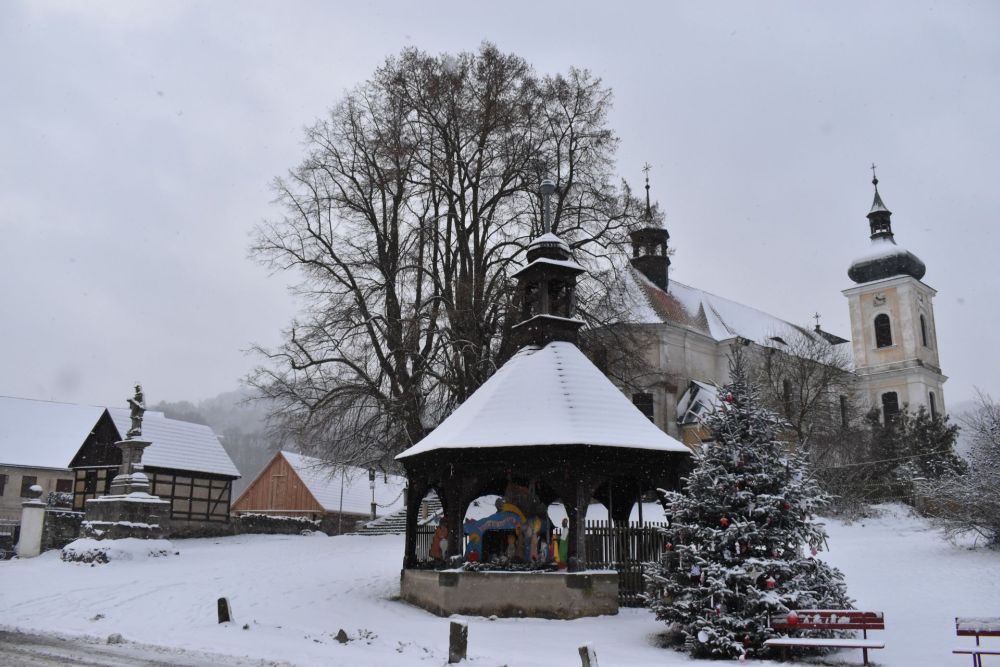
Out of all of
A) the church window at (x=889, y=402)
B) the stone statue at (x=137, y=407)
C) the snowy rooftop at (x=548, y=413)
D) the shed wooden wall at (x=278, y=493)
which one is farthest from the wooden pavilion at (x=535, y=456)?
the church window at (x=889, y=402)

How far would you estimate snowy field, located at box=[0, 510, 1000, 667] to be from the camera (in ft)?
36.6

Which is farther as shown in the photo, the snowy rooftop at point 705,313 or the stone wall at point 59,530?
the snowy rooftop at point 705,313

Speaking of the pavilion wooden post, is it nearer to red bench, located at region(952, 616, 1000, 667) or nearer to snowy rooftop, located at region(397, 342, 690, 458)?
snowy rooftop, located at region(397, 342, 690, 458)

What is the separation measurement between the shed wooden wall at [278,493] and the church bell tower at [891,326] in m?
34.9

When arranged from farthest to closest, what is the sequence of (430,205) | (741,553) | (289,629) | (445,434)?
1. (430,205)
2. (445,434)
3. (289,629)
4. (741,553)

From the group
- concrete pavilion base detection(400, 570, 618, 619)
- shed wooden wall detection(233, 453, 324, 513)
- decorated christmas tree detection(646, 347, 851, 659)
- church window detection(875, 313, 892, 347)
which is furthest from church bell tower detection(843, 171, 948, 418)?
decorated christmas tree detection(646, 347, 851, 659)

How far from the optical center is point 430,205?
27141 mm

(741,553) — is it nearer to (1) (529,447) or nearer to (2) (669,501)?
(2) (669,501)

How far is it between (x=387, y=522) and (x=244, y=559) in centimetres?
1070

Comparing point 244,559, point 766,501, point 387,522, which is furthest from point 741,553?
point 387,522

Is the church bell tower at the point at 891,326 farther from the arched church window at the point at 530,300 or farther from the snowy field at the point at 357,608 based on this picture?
the arched church window at the point at 530,300

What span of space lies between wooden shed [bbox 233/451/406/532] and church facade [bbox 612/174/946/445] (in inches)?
637

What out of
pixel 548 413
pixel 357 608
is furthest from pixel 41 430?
pixel 548 413

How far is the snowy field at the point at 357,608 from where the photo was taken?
11.1 m
